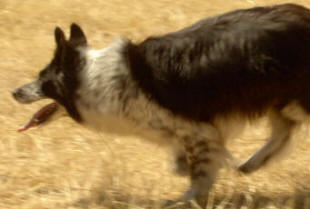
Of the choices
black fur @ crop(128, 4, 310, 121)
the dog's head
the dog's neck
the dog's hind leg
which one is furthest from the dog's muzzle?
the dog's hind leg

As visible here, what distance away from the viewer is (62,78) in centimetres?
527

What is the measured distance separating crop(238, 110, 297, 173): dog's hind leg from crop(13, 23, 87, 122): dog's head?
142cm

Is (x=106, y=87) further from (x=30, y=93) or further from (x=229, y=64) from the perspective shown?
(x=229, y=64)

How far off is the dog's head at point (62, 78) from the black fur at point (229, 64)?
0.49 m

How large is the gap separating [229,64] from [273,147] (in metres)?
1.08

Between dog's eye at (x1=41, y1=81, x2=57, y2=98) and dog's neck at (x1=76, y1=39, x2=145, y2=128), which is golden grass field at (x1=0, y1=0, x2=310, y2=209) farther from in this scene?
dog's eye at (x1=41, y1=81, x2=57, y2=98)

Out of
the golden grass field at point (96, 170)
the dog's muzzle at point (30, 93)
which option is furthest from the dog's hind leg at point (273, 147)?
the dog's muzzle at point (30, 93)

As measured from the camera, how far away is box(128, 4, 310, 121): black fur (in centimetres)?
489

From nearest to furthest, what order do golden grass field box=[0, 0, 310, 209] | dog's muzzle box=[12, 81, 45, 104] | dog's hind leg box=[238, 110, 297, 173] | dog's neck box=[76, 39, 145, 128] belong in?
dog's neck box=[76, 39, 145, 128]
golden grass field box=[0, 0, 310, 209]
dog's muzzle box=[12, 81, 45, 104]
dog's hind leg box=[238, 110, 297, 173]

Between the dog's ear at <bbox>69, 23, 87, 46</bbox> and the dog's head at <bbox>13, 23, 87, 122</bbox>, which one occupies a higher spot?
the dog's ear at <bbox>69, 23, 87, 46</bbox>

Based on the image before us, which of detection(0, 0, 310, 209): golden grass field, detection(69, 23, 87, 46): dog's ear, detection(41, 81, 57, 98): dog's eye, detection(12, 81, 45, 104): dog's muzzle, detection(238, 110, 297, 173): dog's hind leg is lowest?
detection(0, 0, 310, 209): golden grass field

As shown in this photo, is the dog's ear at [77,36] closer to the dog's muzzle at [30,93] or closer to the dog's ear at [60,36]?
the dog's ear at [60,36]

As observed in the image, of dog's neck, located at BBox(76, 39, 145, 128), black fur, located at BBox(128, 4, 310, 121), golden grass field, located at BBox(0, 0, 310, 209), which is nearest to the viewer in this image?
black fur, located at BBox(128, 4, 310, 121)

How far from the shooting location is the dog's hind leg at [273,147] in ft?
18.3
